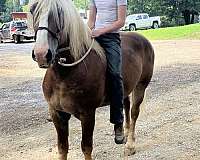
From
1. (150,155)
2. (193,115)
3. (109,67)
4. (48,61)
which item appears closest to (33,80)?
(193,115)

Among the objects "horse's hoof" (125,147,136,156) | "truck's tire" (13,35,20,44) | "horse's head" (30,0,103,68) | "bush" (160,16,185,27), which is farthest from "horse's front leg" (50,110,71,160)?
"bush" (160,16,185,27)

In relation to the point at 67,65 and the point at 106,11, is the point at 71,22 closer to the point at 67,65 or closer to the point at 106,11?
the point at 67,65

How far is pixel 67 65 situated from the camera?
14.7ft

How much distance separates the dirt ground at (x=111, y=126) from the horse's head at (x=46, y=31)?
252 centimetres

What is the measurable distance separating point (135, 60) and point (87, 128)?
1646mm

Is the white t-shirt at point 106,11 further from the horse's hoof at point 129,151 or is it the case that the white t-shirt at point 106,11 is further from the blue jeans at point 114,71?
the horse's hoof at point 129,151

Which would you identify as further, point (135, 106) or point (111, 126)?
point (111, 126)

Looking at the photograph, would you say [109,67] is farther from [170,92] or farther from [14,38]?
[14,38]

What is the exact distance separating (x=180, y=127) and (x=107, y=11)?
3068 mm

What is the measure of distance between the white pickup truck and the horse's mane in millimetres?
45003

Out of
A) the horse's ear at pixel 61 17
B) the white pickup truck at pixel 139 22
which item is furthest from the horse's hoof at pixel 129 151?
the white pickup truck at pixel 139 22

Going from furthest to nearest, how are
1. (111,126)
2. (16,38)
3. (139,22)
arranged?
(139,22) → (16,38) → (111,126)

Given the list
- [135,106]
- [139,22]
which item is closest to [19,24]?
[139,22]

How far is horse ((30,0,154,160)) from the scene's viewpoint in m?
4.03
